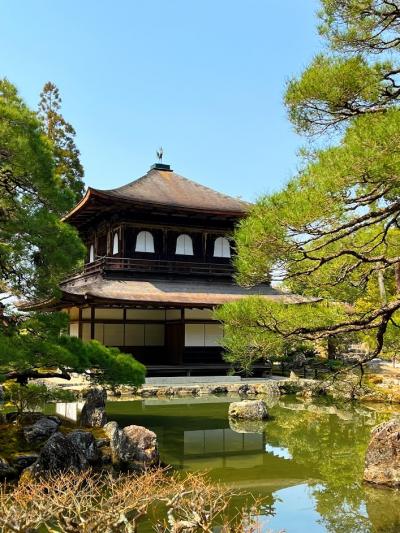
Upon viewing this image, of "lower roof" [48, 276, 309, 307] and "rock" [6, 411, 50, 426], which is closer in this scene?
"rock" [6, 411, 50, 426]

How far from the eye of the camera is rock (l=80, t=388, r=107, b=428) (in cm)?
1032

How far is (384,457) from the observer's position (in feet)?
26.5

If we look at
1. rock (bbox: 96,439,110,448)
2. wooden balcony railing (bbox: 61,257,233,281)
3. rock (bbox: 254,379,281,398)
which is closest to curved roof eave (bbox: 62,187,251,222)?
wooden balcony railing (bbox: 61,257,233,281)

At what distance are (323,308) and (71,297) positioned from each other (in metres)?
11.2

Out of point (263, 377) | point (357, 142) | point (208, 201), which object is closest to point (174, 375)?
point (263, 377)

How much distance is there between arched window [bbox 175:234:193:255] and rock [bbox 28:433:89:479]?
13956 millimetres

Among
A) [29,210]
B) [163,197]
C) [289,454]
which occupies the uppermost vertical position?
[163,197]

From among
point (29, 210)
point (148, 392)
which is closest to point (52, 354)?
point (29, 210)

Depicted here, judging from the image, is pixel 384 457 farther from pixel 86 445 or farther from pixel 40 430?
pixel 40 430

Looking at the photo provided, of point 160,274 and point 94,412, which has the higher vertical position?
point 160,274

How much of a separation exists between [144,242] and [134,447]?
12.9 metres

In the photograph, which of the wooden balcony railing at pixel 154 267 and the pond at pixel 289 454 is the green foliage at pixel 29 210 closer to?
the pond at pixel 289 454

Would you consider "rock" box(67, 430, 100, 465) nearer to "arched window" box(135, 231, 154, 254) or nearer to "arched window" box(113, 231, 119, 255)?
"arched window" box(135, 231, 154, 254)

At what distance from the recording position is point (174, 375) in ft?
63.8
